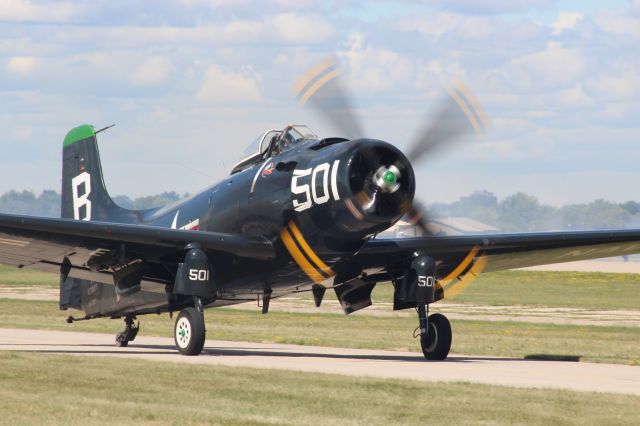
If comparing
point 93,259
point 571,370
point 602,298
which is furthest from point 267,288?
point 602,298

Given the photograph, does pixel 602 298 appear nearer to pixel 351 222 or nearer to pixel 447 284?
pixel 447 284

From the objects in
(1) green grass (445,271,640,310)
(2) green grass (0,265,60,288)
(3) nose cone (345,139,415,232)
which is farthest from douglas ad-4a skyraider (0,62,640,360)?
(2) green grass (0,265,60,288)

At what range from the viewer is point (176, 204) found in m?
24.4

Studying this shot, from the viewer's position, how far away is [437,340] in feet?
70.3

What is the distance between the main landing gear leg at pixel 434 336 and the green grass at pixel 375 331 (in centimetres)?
252

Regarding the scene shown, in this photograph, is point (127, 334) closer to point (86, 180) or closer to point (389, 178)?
point (86, 180)

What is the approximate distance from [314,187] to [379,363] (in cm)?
337

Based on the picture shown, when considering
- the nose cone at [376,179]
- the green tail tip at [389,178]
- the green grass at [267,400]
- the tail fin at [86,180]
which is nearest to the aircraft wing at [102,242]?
the nose cone at [376,179]

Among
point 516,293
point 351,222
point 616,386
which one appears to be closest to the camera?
point 616,386

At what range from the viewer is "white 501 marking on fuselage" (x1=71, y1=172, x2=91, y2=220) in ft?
90.0

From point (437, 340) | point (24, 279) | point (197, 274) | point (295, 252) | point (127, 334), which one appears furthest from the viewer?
point (24, 279)

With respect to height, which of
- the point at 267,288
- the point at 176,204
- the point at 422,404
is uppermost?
the point at 176,204

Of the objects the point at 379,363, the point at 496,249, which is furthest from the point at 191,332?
the point at 496,249

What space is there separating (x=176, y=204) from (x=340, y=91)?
6150mm
